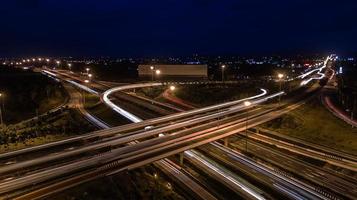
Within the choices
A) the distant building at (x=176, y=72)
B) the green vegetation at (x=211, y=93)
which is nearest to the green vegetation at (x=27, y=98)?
the green vegetation at (x=211, y=93)

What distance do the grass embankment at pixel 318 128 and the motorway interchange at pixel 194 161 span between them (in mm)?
3646

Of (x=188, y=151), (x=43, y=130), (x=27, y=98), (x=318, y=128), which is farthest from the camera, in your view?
(x=27, y=98)

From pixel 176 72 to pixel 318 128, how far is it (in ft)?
290

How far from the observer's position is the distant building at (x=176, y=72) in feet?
454

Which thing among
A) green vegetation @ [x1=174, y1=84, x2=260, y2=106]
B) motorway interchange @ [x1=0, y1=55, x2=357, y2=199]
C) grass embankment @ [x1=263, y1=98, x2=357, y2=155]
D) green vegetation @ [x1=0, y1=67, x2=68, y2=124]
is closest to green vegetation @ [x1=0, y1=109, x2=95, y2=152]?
motorway interchange @ [x1=0, y1=55, x2=357, y2=199]

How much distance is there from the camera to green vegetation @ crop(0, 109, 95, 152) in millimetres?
50809

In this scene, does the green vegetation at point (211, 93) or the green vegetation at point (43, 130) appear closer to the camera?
the green vegetation at point (43, 130)

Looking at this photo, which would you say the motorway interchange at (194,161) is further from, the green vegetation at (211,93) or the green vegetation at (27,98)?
the green vegetation at (27,98)

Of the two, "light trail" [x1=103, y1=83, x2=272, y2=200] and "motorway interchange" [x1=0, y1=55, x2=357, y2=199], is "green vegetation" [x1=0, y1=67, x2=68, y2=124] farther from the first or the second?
"motorway interchange" [x1=0, y1=55, x2=357, y2=199]

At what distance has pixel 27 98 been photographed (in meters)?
92.6

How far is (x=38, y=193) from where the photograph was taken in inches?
1135

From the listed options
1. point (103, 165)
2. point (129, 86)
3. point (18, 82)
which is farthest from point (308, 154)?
point (18, 82)

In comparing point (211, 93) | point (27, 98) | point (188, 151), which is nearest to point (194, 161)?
point (188, 151)

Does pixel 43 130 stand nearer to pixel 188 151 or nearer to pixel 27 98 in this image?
pixel 188 151
